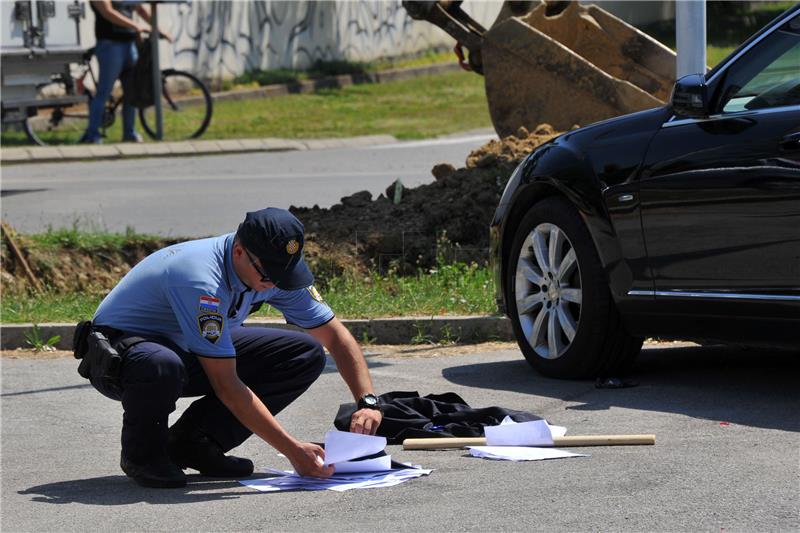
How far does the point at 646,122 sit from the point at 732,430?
164 cm

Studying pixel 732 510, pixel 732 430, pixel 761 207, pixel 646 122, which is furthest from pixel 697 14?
pixel 732 510

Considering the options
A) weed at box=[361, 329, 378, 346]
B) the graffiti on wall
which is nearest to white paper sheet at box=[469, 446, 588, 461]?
weed at box=[361, 329, 378, 346]

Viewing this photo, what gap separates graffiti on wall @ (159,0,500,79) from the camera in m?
26.0

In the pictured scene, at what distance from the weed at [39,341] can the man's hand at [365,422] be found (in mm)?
3947

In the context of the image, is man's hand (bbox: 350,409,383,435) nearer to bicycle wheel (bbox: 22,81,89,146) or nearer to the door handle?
the door handle

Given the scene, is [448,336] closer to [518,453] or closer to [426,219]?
[426,219]

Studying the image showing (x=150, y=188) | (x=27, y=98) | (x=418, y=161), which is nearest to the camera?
(x=150, y=188)

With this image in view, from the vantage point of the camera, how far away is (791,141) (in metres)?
6.32

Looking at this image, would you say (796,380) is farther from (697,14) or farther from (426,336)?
(697,14)

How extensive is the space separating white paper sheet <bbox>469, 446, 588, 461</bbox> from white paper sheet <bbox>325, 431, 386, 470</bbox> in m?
0.59

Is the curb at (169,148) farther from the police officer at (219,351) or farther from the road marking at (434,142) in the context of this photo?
the police officer at (219,351)

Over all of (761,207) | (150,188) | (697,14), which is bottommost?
(150,188)

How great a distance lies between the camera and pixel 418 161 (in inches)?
702

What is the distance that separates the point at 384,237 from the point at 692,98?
412cm
